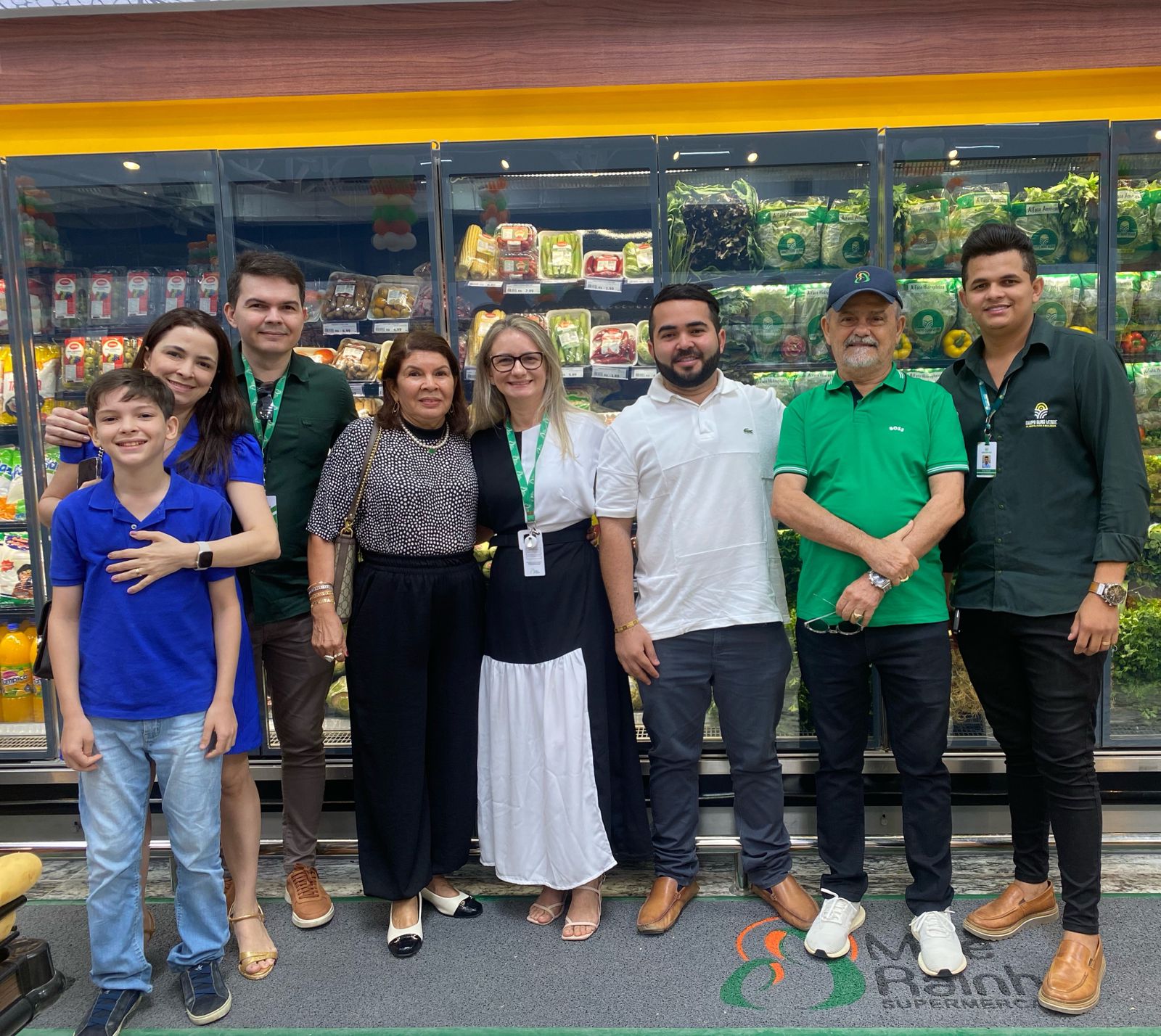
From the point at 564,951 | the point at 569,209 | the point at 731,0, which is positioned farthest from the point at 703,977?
the point at 731,0

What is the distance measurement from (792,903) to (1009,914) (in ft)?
2.08

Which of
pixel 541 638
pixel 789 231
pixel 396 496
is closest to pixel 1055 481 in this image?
pixel 789 231

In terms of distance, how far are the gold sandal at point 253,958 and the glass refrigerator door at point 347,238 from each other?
0.82 metres

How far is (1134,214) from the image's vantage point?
3.15 metres

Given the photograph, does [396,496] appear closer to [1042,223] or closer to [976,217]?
[976,217]

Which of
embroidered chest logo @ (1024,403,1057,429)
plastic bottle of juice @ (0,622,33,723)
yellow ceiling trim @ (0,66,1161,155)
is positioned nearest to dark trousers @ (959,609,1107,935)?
embroidered chest logo @ (1024,403,1057,429)

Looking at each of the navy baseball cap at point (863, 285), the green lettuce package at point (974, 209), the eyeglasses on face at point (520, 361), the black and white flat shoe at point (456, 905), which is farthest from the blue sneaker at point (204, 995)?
the green lettuce package at point (974, 209)

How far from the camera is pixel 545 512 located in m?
2.58

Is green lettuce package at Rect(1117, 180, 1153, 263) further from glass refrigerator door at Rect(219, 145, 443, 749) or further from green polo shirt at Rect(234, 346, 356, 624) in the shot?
green polo shirt at Rect(234, 346, 356, 624)

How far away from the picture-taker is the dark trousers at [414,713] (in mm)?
2549

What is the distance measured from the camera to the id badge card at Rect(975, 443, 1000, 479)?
2443 mm

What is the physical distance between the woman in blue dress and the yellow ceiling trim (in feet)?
4.52

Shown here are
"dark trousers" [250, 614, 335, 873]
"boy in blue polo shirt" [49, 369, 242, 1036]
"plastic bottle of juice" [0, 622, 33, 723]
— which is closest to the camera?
"boy in blue polo shirt" [49, 369, 242, 1036]

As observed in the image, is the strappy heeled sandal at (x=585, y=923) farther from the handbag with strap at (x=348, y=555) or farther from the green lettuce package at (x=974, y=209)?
the green lettuce package at (x=974, y=209)
